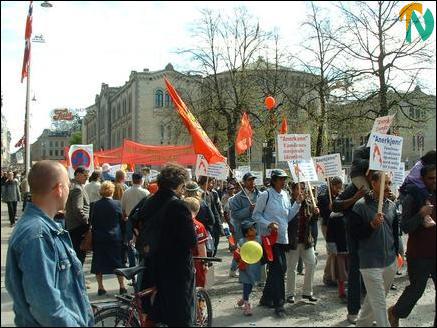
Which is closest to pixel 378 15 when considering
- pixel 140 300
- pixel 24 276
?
pixel 140 300

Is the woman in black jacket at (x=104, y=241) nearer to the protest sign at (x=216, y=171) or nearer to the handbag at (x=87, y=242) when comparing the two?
the handbag at (x=87, y=242)

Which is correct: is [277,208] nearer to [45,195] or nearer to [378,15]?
[45,195]

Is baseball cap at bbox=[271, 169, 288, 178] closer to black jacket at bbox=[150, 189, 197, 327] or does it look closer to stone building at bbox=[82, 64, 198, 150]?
black jacket at bbox=[150, 189, 197, 327]

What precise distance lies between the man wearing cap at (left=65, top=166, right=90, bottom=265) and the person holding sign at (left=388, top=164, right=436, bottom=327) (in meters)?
4.82

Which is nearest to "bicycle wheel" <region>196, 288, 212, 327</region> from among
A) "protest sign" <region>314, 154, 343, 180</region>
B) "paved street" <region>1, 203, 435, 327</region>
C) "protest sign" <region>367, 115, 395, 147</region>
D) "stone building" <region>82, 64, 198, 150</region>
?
"paved street" <region>1, 203, 435, 327</region>

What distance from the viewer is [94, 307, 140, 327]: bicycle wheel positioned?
436 cm

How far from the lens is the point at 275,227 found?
688 cm

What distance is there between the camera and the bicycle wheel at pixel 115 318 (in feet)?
14.3

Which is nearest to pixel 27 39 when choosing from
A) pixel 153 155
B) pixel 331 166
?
pixel 153 155

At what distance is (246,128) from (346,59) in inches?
389

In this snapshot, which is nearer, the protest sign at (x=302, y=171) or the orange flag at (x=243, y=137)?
the protest sign at (x=302, y=171)

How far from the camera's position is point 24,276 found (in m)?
2.51

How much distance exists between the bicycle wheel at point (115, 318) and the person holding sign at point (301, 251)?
138 inches

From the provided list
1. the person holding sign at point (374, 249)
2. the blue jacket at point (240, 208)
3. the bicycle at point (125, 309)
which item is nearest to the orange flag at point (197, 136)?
the blue jacket at point (240, 208)
